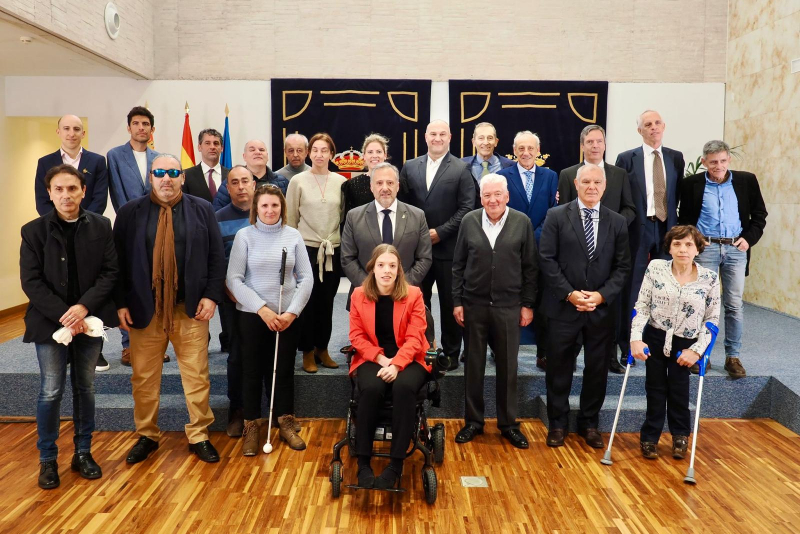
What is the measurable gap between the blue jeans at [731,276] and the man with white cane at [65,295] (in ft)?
11.9

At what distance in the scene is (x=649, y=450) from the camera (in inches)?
149

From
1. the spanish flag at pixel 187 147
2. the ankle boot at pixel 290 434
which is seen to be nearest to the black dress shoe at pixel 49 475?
the ankle boot at pixel 290 434

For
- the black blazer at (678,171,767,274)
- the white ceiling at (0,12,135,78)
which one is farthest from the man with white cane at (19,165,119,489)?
the black blazer at (678,171,767,274)

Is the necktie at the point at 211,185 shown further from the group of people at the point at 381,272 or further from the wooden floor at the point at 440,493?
the wooden floor at the point at 440,493

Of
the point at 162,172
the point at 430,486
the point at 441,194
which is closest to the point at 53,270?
the point at 162,172

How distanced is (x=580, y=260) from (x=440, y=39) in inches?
170

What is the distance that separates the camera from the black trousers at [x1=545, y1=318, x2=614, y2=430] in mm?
3902

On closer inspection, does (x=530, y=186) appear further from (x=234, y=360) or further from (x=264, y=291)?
(x=234, y=360)

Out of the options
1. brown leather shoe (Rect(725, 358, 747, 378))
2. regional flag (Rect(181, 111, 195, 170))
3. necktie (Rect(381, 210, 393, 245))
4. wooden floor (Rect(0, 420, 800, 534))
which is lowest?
wooden floor (Rect(0, 420, 800, 534))

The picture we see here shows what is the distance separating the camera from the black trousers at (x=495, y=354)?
389cm

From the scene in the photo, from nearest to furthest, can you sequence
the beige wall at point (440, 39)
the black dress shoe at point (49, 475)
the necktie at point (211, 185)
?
the black dress shoe at point (49, 475), the necktie at point (211, 185), the beige wall at point (440, 39)

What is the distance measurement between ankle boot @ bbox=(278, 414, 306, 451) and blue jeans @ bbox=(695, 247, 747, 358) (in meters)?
2.83

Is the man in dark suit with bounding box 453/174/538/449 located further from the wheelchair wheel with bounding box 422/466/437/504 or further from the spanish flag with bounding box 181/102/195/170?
the spanish flag with bounding box 181/102/195/170

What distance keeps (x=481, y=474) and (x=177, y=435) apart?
187cm
